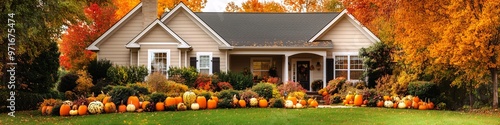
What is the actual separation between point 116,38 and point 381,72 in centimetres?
1181

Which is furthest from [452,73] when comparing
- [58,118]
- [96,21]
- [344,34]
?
[96,21]

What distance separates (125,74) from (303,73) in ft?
28.4

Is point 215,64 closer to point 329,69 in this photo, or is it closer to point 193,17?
point 193,17

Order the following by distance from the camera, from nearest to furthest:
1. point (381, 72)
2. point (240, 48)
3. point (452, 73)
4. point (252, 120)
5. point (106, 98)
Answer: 1. point (252, 120)
2. point (106, 98)
3. point (452, 73)
4. point (381, 72)
5. point (240, 48)

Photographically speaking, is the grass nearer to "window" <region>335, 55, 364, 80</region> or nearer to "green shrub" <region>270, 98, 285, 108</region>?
"green shrub" <region>270, 98, 285, 108</region>

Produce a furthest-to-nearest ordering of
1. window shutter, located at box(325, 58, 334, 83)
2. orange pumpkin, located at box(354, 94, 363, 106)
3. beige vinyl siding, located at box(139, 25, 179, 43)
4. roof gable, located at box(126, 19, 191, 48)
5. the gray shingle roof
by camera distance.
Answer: the gray shingle roof → window shutter, located at box(325, 58, 334, 83) → beige vinyl siding, located at box(139, 25, 179, 43) → roof gable, located at box(126, 19, 191, 48) → orange pumpkin, located at box(354, 94, 363, 106)

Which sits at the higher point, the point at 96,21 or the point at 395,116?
the point at 96,21

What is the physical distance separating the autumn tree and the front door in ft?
45.7

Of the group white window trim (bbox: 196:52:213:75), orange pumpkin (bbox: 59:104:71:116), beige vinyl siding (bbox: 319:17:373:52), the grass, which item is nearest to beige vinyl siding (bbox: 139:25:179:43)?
white window trim (bbox: 196:52:213:75)

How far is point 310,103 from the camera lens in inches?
727

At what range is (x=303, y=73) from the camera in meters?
26.8

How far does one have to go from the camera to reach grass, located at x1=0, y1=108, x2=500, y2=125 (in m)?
13.6

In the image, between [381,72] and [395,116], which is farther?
[381,72]

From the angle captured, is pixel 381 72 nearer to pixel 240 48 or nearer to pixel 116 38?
pixel 240 48
